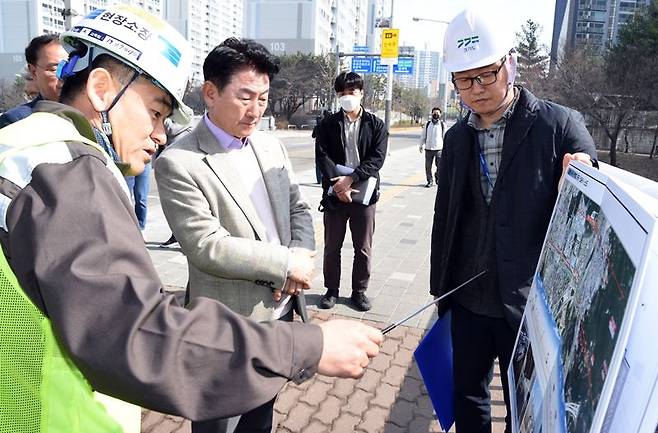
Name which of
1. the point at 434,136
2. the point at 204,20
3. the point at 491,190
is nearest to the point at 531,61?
the point at 434,136

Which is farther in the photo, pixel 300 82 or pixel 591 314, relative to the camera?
pixel 300 82

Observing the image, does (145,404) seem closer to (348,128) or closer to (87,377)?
(87,377)

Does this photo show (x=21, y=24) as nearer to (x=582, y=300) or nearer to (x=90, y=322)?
(x=90, y=322)

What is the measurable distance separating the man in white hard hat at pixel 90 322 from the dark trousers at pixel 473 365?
4.08ft

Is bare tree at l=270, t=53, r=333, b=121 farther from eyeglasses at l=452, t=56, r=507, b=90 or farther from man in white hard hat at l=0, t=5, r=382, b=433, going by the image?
man in white hard hat at l=0, t=5, r=382, b=433

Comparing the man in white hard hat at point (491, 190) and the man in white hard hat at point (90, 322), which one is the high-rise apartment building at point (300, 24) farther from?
the man in white hard hat at point (90, 322)

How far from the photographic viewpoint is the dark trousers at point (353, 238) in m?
4.41

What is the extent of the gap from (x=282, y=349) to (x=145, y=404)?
10.7 inches

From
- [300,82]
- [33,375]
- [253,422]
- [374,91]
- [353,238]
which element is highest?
[300,82]

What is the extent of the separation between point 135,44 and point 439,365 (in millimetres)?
1839

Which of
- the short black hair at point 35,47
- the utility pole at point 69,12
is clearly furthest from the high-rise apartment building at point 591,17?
the short black hair at point 35,47

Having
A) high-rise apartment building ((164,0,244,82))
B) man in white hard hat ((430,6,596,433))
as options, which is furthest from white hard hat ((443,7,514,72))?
high-rise apartment building ((164,0,244,82))

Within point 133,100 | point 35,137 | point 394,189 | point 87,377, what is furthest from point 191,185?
point 394,189

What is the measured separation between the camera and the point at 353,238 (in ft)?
14.7
